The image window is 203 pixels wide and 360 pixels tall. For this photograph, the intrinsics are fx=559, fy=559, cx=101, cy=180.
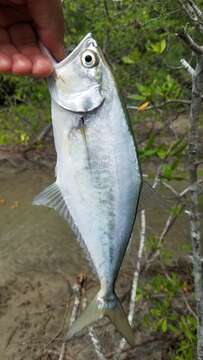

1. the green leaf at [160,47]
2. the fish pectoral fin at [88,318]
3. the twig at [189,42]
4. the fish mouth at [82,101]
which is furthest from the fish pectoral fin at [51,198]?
the green leaf at [160,47]

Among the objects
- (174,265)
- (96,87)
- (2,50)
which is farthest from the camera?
(174,265)

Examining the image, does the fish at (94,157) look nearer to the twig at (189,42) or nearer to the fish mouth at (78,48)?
the fish mouth at (78,48)

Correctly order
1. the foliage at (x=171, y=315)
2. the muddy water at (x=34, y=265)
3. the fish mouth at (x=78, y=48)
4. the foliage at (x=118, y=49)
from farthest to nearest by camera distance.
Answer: the foliage at (x=118, y=49) < the muddy water at (x=34, y=265) < the foliage at (x=171, y=315) < the fish mouth at (x=78, y=48)

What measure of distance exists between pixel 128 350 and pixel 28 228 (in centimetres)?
238

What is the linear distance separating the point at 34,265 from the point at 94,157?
3.32m

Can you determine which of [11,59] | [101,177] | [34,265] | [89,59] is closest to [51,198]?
[101,177]

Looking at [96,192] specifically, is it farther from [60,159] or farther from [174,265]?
[174,265]

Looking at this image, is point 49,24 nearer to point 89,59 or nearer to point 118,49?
point 89,59

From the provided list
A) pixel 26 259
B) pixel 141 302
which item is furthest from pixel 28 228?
pixel 141 302

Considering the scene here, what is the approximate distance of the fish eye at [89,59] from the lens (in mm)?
1588

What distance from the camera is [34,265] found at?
482 cm

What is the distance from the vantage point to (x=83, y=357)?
11.8ft

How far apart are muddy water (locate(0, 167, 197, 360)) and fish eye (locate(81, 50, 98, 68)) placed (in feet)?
7.62

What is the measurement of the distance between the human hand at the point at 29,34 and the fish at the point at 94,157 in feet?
0.40
